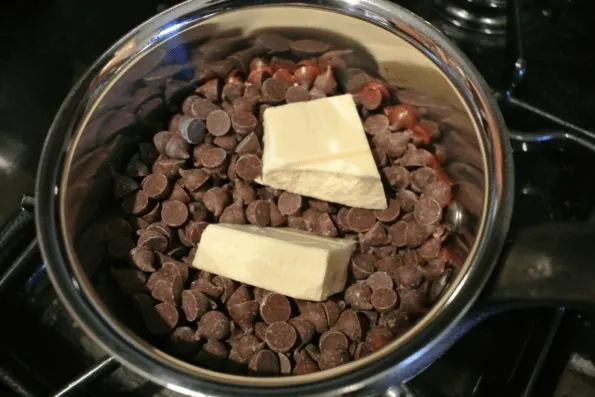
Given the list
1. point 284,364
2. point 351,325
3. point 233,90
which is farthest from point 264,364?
point 233,90

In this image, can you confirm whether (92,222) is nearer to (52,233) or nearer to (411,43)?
(52,233)

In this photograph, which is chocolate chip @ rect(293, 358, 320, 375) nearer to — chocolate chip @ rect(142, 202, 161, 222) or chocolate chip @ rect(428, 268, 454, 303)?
chocolate chip @ rect(428, 268, 454, 303)

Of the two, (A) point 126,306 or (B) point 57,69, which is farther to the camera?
(B) point 57,69

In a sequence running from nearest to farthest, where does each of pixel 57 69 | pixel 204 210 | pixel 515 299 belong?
1. pixel 515 299
2. pixel 204 210
3. pixel 57 69

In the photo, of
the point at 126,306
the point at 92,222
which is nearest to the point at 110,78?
the point at 92,222

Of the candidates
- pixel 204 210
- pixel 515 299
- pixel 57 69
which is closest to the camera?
pixel 515 299

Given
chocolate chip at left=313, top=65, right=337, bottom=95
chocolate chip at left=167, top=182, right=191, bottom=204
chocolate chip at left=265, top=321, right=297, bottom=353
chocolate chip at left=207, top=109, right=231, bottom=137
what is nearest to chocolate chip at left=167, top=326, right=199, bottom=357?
chocolate chip at left=265, top=321, right=297, bottom=353

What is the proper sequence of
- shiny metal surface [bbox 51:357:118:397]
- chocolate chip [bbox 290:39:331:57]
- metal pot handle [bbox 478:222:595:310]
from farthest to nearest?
chocolate chip [bbox 290:39:331:57], shiny metal surface [bbox 51:357:118:397], metal pot handle [bbox 478:222:595:310]
